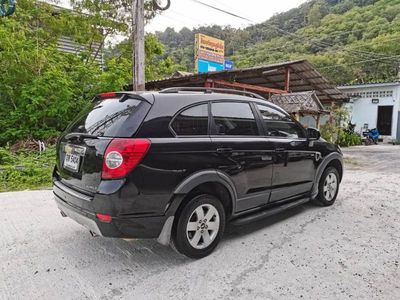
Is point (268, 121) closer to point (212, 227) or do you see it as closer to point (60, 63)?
point (212, 227)

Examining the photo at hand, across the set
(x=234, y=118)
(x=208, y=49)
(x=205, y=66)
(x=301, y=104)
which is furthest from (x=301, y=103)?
(x=234, y=118)

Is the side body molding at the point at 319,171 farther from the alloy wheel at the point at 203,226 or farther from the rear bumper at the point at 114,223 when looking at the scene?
the rear bumper at the point at 114,223

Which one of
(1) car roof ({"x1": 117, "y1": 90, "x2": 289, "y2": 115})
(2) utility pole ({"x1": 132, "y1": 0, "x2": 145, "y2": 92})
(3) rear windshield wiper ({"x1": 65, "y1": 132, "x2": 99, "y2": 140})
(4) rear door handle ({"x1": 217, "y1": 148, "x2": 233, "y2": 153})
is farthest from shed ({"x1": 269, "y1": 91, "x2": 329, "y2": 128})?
(3) rear windshield wiper ({"x1": 65, "y1": 132, "x2": 99, "y2": 140})

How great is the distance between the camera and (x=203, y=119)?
295 centimetres

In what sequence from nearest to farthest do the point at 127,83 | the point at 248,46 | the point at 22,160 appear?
the point at 22,160, the point at 127,83, the point at 248,46

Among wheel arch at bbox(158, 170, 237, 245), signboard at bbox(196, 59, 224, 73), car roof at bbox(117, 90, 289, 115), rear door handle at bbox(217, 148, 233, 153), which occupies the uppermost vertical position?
signboard at bbox(196, 59, 224, 73)

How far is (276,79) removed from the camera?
47.3 ft

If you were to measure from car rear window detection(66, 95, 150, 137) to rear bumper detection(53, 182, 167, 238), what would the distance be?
1.91 ft

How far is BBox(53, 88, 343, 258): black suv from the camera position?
242 centimetres

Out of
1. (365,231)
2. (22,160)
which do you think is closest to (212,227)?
(365,231)

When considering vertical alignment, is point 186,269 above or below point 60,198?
below

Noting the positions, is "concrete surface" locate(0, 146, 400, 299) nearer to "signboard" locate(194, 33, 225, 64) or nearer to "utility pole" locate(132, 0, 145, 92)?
"utility pole" locate(132, 0, 145, 92)

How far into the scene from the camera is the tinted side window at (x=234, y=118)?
10.1ft

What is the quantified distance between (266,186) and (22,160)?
19.5ft
